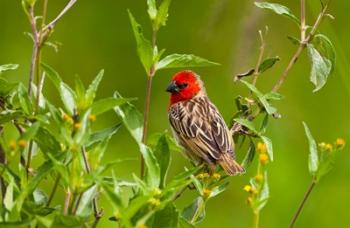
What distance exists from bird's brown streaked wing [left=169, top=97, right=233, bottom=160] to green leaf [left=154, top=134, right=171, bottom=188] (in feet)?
6.05

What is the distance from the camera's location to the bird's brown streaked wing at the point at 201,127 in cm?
482

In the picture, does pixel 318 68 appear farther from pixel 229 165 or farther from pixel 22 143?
pixel 22 143

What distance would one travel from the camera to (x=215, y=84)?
656 centimetres

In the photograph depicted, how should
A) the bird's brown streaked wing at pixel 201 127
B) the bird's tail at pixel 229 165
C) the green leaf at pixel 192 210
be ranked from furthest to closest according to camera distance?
the bird's brown streaked wing at pixel 201 127 → the bird's tail at pixel 229 165 → the green leaf at pixel 192 210

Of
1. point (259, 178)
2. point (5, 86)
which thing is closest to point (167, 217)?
point (259, 178)

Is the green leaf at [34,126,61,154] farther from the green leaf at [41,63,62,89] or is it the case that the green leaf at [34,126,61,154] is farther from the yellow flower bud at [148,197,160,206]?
the yellow flower bud at [148,197,160,206]

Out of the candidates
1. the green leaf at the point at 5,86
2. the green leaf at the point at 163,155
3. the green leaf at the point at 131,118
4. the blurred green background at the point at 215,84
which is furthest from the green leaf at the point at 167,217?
the blurred green background at the point at 215,84

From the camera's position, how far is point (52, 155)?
105 inches

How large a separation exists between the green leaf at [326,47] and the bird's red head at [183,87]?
2.04 m

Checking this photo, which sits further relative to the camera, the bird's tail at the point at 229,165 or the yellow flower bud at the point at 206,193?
the bird's tail at the point at 229,165

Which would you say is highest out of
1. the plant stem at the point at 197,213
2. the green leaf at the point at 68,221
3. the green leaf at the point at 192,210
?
the green leaf at the point at 68,221

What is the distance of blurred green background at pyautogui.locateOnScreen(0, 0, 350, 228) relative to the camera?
5.95 metres

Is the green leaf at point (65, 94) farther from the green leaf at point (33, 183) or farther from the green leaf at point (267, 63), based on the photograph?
the green leaf at point (267, 63)

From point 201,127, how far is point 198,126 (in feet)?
0.07
